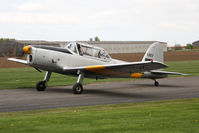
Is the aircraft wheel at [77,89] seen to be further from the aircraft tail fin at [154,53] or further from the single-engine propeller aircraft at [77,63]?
the aircraft tail fin at [154,53]

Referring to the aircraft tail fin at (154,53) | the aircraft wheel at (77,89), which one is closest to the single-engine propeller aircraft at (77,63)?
the aircraft wheel at (77,89)

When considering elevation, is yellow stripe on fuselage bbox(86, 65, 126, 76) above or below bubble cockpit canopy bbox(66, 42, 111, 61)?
below

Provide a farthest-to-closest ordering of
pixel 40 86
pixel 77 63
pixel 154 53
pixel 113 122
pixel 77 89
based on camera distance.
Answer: pixel 154 53, pixel 40 86, pixel 77 63, pixel 77 89, pixel 113 122

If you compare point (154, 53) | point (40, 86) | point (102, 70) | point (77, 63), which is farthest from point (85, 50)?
point (154, 53)

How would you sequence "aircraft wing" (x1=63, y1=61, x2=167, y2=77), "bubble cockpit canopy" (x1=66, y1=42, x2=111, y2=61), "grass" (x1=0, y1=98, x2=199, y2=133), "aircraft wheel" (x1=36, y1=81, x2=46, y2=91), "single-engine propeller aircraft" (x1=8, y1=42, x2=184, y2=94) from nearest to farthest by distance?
1. "grass" (x1=0, y1=98, x2=199, y2=133)
2. "aircraft wing" (x1=63, y1=61, x2=167, y2=77)
3. "single-engine propeller aircraft" (x1=8, y1=42, x2=184, y2=94)
4. "bubble cockpit canopy" (x1=66, y1=42, x2=111, y2=61)
5. "aircraft wheel" (x1=36, y1=81, x2=46, y2=91)

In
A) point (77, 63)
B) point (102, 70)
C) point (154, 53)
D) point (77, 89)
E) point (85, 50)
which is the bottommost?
point (77, 89)

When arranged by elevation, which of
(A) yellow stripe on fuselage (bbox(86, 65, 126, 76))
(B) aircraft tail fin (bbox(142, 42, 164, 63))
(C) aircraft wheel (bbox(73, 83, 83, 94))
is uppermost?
(B) aircraft tail fin (bbox(142, 42, 164, 63))

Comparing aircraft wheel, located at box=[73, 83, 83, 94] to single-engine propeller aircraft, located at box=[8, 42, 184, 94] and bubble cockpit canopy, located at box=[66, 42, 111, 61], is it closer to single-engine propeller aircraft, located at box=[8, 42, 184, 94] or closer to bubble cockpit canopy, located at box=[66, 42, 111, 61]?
single-engine propeller aircraft, located at box=[8, 42, 184, 94]

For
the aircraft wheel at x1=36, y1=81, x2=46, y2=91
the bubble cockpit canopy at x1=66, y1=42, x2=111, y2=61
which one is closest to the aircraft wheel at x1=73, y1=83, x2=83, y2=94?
the bubble cockpit canopy at x1=66, y1=42, x2=111, y2=61

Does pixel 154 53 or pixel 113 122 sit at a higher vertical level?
pixel 154 53

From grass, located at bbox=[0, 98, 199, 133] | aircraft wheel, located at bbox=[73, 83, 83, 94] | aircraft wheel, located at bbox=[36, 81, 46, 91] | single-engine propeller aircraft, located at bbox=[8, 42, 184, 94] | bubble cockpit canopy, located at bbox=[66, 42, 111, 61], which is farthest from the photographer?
aircraft wheel, located at bbox=[36, 81, 46, 91]

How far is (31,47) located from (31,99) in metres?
3.19

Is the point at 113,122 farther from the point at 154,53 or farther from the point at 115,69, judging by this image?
the point at 154,53

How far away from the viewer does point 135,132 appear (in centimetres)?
741
